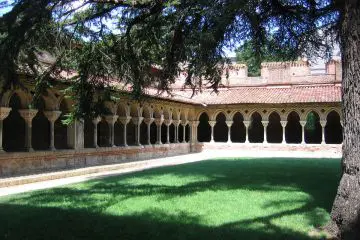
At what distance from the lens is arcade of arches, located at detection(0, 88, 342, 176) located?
46.3 feet

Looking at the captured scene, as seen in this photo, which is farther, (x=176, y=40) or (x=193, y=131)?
(x=193, y=131)

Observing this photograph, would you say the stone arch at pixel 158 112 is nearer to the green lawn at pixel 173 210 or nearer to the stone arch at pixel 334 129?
the green lawn at pixel 173 210

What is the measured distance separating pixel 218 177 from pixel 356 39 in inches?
284

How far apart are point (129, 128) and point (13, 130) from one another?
7.45m

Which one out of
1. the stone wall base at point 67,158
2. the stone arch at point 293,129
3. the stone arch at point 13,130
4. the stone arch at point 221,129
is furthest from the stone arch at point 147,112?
the stone arch at point 293,129

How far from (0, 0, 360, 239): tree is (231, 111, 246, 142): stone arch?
801 inches

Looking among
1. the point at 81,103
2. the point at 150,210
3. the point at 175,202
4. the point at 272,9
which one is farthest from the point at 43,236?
the point at 272,9

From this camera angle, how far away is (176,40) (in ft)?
28.6

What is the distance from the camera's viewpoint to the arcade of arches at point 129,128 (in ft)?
46.3

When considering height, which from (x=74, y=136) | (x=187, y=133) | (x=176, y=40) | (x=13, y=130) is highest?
(x=176, y=40)

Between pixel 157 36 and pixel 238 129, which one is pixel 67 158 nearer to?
pixel 157 36

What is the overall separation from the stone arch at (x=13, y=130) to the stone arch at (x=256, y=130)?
57.8 feet

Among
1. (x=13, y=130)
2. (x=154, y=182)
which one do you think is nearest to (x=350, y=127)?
(x=154, y=182)

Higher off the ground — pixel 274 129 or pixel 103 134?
pixel 274 129
